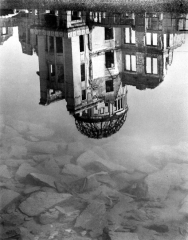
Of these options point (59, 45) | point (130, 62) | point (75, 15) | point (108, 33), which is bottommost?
point (130, 62)

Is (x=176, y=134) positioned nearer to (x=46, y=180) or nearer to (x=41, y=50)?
(x=46, y=180)

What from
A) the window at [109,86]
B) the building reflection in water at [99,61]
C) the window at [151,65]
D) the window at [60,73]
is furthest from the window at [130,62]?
the window at [60,73]

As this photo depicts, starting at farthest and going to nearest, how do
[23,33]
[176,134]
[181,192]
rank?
[23,33] < [176,134] < [181,192]

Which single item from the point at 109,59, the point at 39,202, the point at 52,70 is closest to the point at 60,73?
the point at 52,70

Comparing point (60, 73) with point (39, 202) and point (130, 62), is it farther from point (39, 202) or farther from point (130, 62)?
point (39, 202)

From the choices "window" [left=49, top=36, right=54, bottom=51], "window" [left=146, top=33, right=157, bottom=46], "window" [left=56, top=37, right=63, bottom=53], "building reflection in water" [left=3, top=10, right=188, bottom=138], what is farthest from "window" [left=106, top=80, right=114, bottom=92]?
"window" [left=146, top=33, right=157, bottom=46]

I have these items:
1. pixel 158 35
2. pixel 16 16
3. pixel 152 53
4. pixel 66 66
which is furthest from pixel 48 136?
pixel 16 16

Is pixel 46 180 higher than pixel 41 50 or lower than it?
lower
